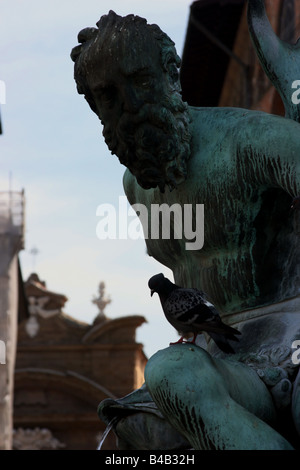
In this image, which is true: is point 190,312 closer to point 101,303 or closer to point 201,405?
point 201,405

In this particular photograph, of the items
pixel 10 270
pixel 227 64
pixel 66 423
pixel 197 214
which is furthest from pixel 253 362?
pixel 66 423

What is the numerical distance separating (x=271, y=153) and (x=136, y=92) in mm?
340

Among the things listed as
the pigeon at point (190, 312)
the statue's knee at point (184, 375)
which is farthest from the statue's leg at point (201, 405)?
the pigeon at point (190, 312)

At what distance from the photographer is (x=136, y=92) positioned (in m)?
3.05

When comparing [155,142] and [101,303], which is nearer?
[155,142]

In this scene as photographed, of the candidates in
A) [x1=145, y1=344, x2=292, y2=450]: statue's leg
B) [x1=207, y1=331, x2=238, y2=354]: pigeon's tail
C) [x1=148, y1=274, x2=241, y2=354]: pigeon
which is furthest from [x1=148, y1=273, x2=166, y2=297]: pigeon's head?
[x1=145, y1=344, x2=292, y2=450]: statue's leg

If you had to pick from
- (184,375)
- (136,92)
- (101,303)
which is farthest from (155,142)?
(101,303)

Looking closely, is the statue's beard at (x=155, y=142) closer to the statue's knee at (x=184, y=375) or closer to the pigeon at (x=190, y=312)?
the pigeon at (x=190, y=312)

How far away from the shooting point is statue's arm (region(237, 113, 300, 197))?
306cm

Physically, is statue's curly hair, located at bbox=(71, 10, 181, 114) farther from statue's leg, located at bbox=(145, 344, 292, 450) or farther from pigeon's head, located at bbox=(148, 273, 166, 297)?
statue's leg, located at bbox=(145, 344, 292, 450)

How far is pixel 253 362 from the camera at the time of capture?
3072 mm

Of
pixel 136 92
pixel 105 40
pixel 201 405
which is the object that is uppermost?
pixel 105 40

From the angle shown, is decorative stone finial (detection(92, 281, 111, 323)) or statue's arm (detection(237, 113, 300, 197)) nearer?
statue's arm (detection(237, 113, 300, 197))
